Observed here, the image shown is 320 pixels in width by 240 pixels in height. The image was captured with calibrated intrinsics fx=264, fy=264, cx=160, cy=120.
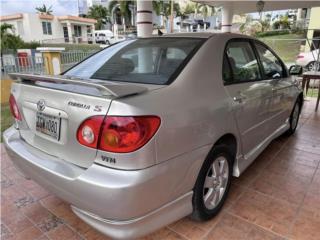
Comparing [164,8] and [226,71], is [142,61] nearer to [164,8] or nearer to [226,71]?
[226,71]

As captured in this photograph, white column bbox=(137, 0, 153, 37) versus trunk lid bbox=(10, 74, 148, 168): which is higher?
white column bbox=(137, 0, 153, 37)

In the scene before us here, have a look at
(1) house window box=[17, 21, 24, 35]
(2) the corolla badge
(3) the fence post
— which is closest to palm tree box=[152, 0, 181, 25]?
(1) house window box=[17, 21, 24, 35]

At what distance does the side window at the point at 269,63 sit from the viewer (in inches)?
118

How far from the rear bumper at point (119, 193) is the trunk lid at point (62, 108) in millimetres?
96

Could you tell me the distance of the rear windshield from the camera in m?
1.98

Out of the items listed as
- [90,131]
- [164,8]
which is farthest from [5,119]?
Result: [164,8]

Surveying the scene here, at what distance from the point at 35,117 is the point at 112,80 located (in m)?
0.62

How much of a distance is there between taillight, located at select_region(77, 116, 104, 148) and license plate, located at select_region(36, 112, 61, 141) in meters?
0.21

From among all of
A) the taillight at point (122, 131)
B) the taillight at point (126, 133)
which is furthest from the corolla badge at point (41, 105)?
the taillight at point (126, 133)

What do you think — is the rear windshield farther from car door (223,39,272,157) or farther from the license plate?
the license plate

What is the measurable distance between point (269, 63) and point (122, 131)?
96.9 inches

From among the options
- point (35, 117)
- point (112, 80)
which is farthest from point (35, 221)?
point (112, 80)

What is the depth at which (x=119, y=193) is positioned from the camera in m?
1.40

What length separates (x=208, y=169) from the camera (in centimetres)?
200
